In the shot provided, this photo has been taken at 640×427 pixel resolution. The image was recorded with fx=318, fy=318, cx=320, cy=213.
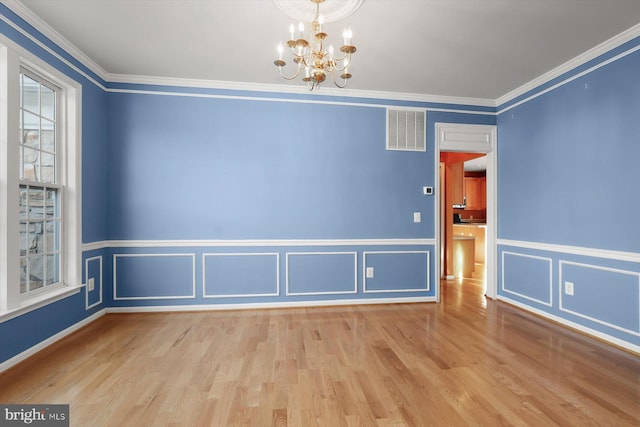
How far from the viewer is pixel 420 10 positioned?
8.37 feet

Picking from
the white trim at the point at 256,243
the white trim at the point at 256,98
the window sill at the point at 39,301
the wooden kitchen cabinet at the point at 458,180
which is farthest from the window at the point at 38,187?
the wooden kitchen cabinet at the point at 458,180

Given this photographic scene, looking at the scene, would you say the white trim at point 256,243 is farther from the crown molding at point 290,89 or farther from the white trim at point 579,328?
the crown molding at point 290,89

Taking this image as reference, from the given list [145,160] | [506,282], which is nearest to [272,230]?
[145,160]

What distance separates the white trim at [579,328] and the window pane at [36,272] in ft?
17.5

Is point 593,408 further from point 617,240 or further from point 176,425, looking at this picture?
point 176,425

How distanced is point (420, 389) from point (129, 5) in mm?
3656

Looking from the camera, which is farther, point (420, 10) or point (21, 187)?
point (21, 187)

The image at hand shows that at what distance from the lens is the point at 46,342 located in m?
2.86

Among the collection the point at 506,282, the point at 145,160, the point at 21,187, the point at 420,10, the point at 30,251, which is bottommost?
the point at 506,282

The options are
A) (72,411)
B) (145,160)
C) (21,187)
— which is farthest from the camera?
(145,160)

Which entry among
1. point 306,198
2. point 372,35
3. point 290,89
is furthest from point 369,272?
point 372,35

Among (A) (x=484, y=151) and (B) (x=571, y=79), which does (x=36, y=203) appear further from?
(B) (x=571, y=79)

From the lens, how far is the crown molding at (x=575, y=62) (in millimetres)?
2855

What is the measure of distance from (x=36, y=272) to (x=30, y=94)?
162 centimetres
